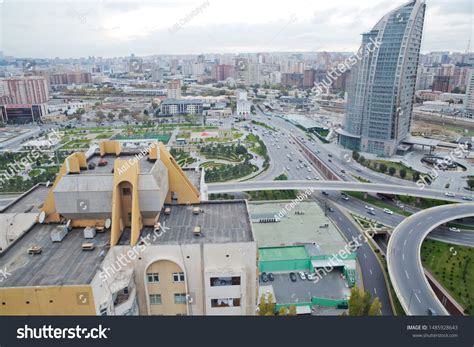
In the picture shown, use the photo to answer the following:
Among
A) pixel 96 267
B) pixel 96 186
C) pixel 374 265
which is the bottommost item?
pixel 374 265

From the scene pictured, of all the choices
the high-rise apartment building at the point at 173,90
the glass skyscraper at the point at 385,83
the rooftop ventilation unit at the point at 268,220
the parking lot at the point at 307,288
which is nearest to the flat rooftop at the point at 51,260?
the parking lot at the point at 307,288

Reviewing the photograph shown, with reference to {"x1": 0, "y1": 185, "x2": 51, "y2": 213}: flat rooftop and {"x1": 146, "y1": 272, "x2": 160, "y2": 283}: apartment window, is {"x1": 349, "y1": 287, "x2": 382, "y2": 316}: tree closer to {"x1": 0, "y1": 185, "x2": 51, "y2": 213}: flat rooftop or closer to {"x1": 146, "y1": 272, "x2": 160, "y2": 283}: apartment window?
{"x1": 146, "y1": 272, "x2": 160, "y2": 283}: apartment window

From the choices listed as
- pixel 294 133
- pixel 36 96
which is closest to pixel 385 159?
pixel 294 133

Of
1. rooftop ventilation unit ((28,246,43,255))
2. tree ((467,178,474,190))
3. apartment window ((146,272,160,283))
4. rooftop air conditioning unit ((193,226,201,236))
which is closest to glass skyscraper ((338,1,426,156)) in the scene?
tree ((467,178,474,190))

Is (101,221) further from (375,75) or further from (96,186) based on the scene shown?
(375,75)

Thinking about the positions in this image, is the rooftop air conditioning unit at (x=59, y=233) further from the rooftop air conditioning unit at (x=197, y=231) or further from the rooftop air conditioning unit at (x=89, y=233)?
the rooftop air conditioning unit at (x=197, y=231)

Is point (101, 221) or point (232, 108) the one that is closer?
point (101, 221)
